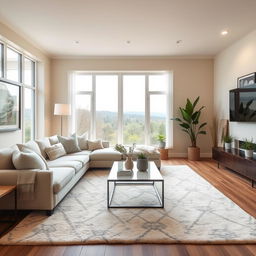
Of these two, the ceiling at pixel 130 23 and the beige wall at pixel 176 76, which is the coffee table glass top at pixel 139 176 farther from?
the beige wall at pixel 176 76

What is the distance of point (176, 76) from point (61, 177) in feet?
16.1

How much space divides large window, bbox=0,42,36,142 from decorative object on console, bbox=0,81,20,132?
0.14 m

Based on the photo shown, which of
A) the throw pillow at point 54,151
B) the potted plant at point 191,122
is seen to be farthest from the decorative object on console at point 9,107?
the potted plant at point 191,122

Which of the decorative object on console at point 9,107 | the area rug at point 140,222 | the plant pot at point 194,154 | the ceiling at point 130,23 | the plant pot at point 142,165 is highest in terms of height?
the ceiling at point 130,23

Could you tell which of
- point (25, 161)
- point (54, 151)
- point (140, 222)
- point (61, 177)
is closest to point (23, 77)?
point (54, 151)

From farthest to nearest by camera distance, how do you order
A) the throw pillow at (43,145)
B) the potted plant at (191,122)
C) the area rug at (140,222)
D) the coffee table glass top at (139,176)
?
the potted plant at (191,122) → the throw pillow at (43,145) → the coffee table glass top at (139,176) → the area rug at (140,222)

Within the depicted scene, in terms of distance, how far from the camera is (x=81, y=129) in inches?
265

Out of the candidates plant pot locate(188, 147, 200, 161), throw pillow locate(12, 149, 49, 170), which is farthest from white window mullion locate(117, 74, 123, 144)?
throw pillow locate(12, 149, 49, 170)

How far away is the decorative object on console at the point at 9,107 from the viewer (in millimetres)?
4262

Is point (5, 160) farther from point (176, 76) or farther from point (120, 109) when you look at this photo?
point (176, 76)

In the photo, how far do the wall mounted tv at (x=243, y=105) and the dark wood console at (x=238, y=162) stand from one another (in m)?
0.77

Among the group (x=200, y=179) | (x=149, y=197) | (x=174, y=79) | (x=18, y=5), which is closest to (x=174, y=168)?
(x=200, y=179)

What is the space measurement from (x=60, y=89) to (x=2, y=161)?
4.19 meters

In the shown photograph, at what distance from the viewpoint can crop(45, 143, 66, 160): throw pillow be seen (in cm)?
419
